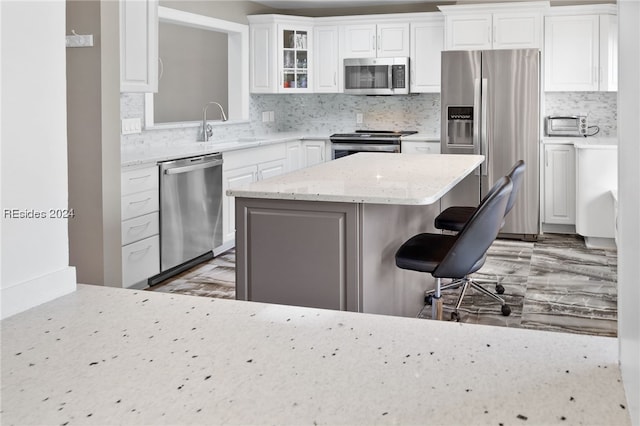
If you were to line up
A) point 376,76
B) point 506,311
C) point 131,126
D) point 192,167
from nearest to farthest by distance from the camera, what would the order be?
point 506,311, point 192,167, point 131,126, point 376,76

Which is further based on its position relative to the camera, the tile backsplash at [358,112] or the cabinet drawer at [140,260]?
the tile backsplash at [358,112]

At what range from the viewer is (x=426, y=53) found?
673 cm

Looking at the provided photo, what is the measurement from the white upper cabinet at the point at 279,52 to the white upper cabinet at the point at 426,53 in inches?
44.8

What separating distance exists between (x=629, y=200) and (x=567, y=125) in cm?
611

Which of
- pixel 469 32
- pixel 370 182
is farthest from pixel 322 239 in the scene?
pixel 469 32

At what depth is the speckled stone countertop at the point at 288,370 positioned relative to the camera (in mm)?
818

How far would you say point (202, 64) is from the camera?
6.62m

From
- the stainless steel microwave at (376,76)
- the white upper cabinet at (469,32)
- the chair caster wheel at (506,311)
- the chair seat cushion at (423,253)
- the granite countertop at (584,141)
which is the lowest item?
the chair caster wheel at (506,311)

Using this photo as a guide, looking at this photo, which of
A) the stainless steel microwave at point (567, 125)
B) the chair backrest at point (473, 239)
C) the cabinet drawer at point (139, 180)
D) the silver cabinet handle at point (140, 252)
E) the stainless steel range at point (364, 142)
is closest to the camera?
the chair backrest at point (473, 239)

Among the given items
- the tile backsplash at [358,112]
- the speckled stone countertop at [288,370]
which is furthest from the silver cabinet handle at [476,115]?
the speckled stone countertop at [288,370]

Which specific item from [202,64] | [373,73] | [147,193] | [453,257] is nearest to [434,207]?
[453,257]

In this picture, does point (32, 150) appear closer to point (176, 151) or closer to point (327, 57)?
point (176, 151)

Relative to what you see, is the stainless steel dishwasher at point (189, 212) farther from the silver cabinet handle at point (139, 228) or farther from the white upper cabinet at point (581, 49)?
the white upper cabinet at point (581, 49)

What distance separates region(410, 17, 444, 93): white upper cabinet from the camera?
6.66 m
